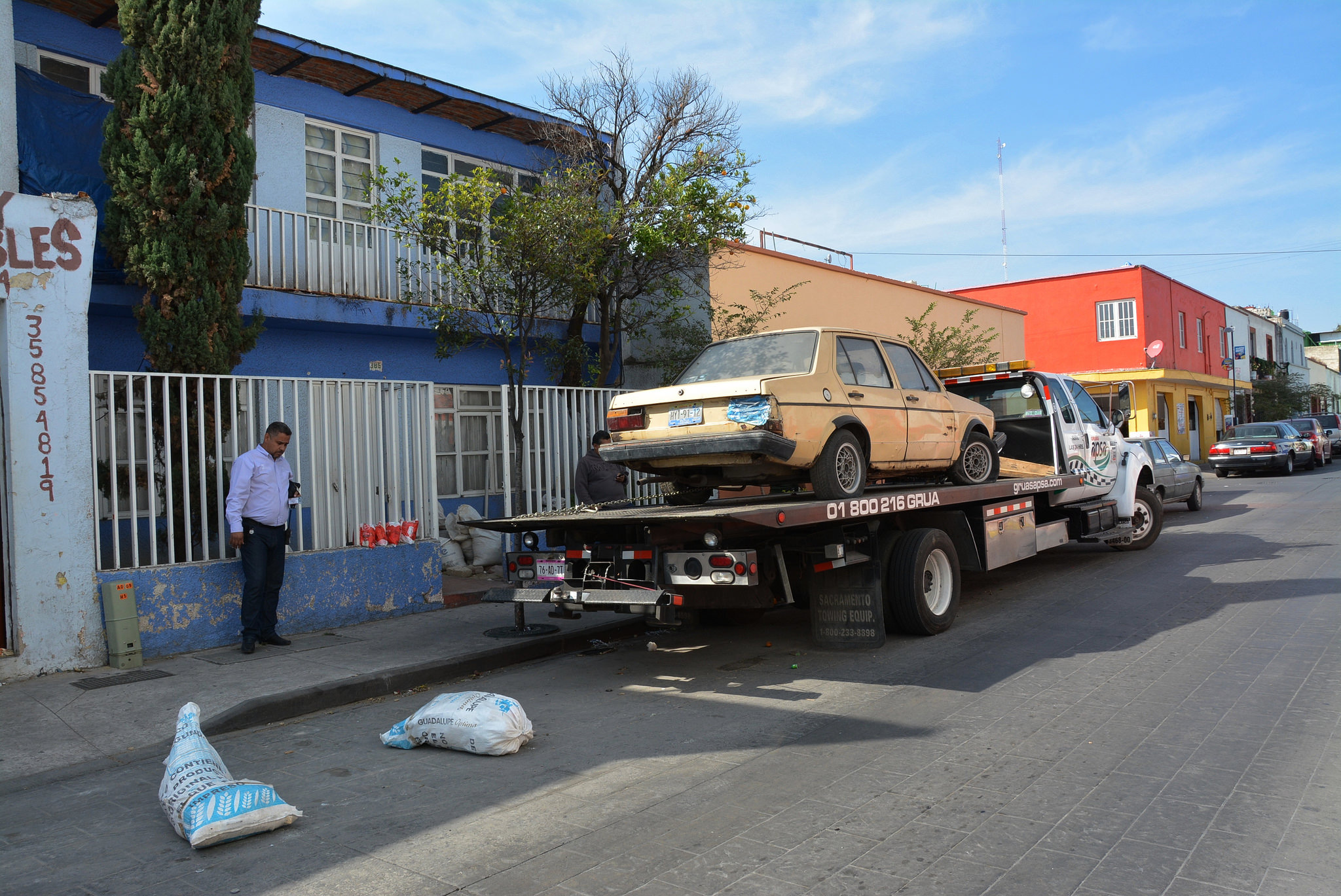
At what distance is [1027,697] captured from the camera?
580 cm

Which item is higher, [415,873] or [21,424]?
[21,424]

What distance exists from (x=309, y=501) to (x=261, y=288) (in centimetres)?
269

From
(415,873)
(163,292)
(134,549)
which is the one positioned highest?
(163,292)

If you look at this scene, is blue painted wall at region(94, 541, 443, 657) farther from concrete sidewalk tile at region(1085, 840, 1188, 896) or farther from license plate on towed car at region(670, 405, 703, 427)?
concrete sidewalk tile at region(1085, 840, 1188, 896)

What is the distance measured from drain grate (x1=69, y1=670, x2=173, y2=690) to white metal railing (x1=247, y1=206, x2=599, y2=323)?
536cm

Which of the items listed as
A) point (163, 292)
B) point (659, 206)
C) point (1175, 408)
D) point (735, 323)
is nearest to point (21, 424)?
point (163, 292)

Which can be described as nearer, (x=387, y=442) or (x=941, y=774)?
(x=941, y=774)

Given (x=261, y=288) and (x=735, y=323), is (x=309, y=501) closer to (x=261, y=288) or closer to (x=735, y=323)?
(x=261, y=288)

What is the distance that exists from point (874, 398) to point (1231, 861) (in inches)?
186

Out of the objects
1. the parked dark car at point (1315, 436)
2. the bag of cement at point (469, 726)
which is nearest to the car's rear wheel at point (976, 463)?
the bag of cement at point (469, 726)

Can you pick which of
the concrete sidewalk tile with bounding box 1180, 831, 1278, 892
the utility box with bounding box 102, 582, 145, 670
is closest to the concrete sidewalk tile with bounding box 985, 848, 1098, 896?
the concrete sidewalk tile with bounding box 1180, 831, 1278, 892

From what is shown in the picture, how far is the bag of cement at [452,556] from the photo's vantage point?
1170 centimetres

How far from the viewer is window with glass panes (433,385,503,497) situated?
13375 mm

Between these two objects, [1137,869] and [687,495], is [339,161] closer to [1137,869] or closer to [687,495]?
[687,495]
